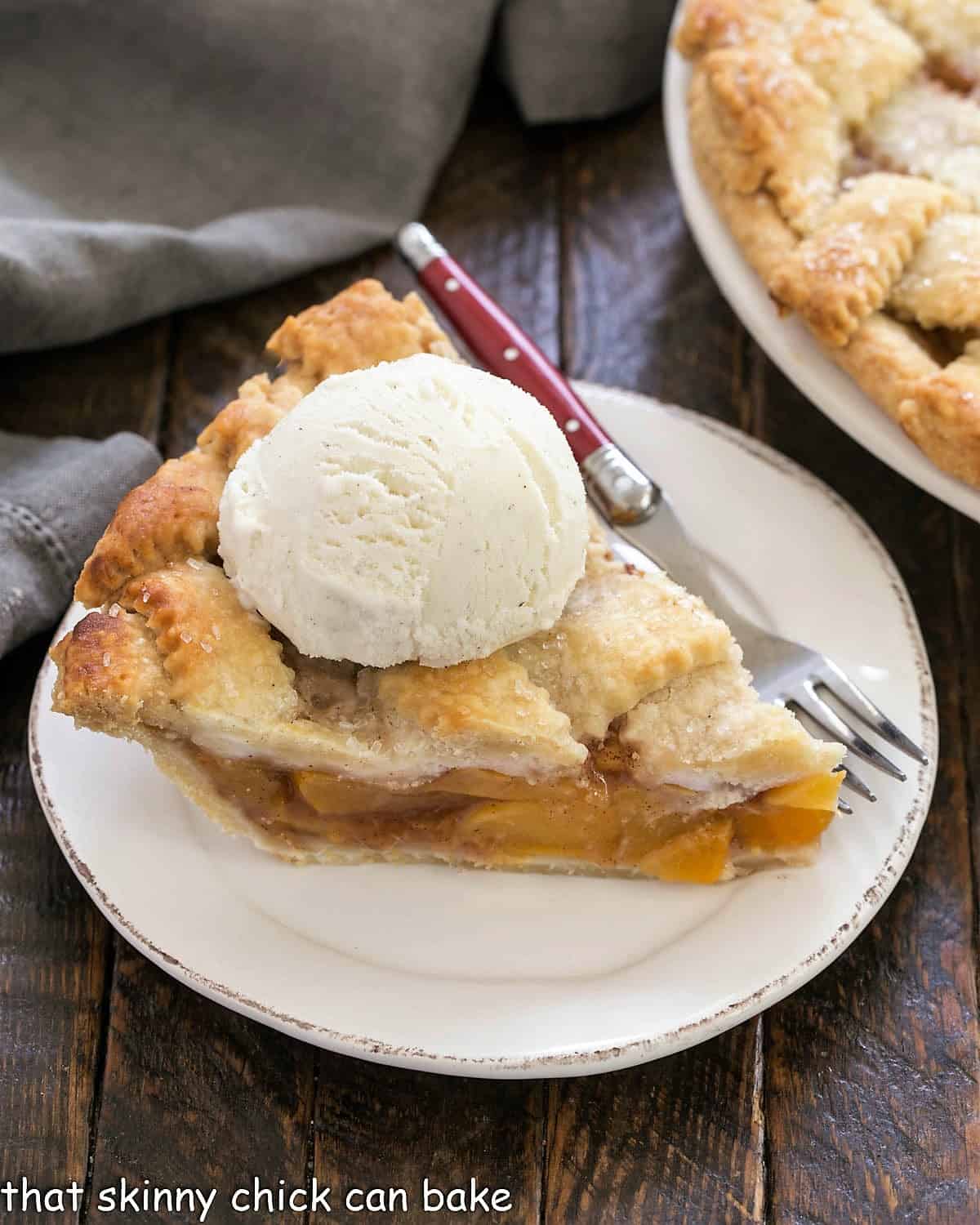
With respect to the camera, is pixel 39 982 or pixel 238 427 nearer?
pixel 39 982

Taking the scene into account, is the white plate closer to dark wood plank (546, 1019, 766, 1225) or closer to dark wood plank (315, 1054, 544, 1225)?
dark wood plank (546, 1019, 766, 1225)

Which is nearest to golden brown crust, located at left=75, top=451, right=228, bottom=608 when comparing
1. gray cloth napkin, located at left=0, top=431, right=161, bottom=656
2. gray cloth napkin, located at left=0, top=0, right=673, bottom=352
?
gray cloth napkin, located at left=0, top=431, right=161, bottom=656

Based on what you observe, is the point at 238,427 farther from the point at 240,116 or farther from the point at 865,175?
the point at 865,175

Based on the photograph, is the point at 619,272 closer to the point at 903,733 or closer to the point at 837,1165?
the point at 903,733

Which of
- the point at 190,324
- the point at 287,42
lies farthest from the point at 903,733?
the point at 287,42

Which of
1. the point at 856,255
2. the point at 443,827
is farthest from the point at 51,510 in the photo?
the point at 856,255

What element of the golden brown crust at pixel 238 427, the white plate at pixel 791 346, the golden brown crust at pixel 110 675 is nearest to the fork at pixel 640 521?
the golden brown crust at pixel 238 427
